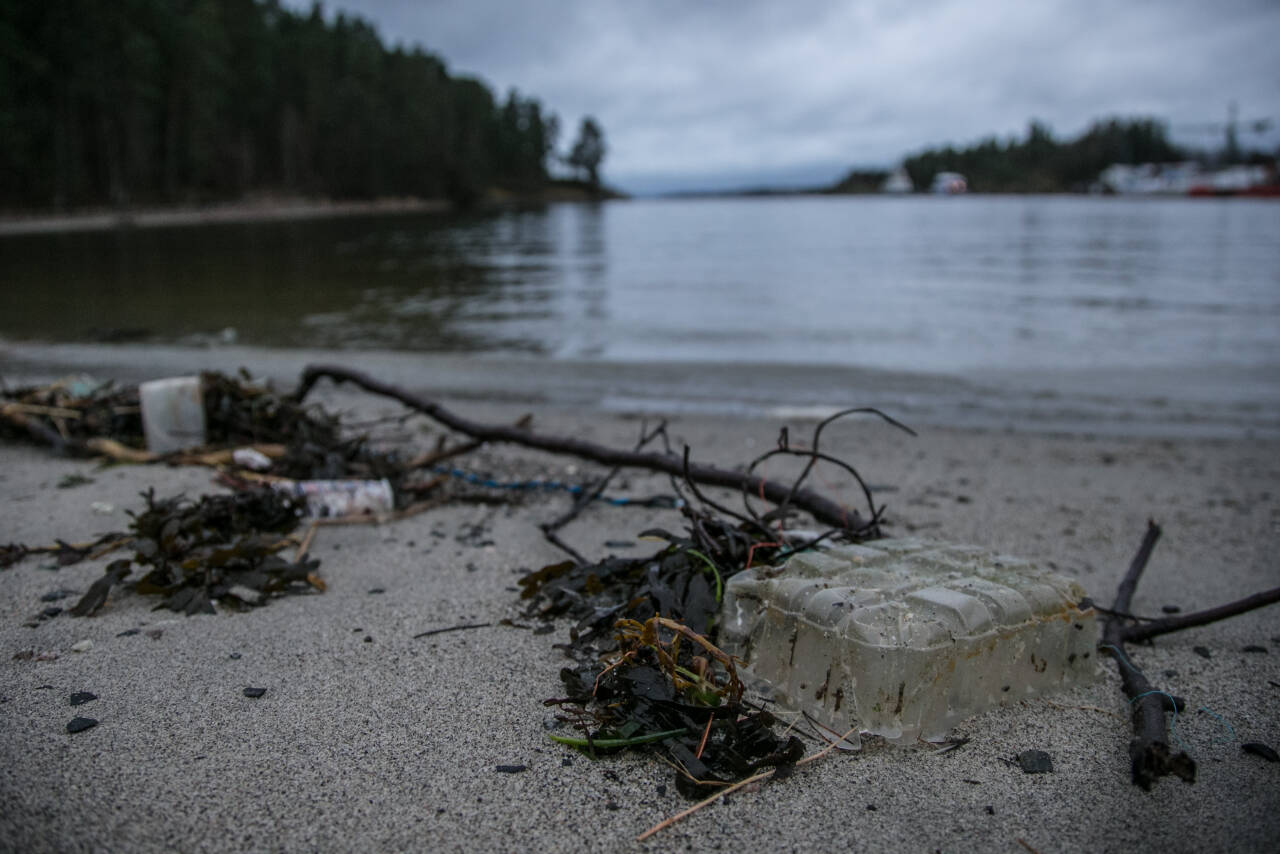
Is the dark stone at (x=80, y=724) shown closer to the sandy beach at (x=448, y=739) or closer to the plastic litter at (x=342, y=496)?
the sandy beach at (x=448, y=739)

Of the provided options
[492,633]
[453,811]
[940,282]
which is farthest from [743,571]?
[940,282]

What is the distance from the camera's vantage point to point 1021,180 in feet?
504

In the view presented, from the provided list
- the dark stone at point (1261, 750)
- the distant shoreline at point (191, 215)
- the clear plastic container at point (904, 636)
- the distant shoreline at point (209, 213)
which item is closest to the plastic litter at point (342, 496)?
the clear plastic container at point (904, 636)

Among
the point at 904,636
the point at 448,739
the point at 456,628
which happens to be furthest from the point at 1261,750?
the point at 456,628

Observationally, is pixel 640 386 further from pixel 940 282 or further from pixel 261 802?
pixel 940 282

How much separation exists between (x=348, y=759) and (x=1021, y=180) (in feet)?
577

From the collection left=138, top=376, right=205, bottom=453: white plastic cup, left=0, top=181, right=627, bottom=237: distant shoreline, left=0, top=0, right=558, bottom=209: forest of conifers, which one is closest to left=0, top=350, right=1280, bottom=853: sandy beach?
left=138, top=376, right=205, bottom=453: white plastic cup

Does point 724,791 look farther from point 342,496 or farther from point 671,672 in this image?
point 342,496

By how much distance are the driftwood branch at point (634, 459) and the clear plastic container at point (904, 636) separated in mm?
536

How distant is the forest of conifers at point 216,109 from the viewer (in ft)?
171

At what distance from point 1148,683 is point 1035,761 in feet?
1.95

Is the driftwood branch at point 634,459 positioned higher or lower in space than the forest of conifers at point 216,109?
lower

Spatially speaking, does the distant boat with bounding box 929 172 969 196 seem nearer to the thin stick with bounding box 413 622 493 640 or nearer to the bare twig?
the bare twig

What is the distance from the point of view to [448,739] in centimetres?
194
